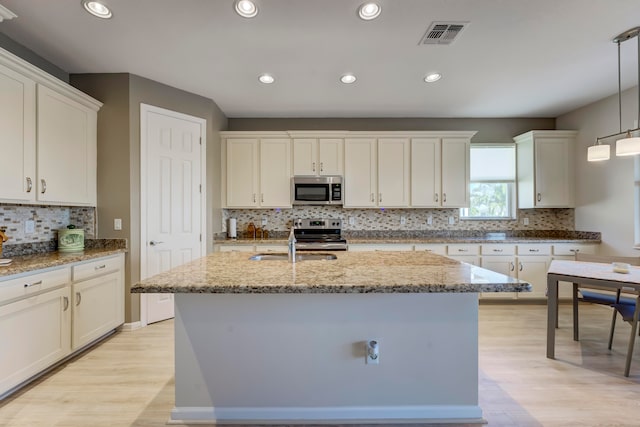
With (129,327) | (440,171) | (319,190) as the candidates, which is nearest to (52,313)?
(129,327)

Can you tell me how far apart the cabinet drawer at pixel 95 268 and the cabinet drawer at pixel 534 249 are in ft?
15.4

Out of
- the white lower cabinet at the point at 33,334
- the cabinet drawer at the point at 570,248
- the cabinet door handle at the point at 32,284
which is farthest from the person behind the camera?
the cabinet drawer at the point at 570,248

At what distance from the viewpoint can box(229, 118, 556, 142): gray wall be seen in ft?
15.3

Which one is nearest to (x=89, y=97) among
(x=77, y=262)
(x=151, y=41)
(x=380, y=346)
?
(x=151, y=41)

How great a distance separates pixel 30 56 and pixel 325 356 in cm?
349

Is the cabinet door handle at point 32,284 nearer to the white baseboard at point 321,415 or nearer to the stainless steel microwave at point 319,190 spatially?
the white baseboard at point 321,415

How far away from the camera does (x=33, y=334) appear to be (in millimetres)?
2146

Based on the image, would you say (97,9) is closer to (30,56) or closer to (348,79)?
(30,56)

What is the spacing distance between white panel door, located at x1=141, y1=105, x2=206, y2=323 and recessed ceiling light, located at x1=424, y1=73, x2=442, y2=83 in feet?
8.53

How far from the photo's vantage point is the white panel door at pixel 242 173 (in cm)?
436

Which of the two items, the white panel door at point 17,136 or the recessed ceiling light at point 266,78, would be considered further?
the recessed ceiling light at point 266,78

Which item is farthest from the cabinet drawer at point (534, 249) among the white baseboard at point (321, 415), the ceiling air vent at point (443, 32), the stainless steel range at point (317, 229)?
the white baseboard at point (321, 415)

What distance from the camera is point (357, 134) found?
14.3ft

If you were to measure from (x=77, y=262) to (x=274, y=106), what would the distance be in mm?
2793
